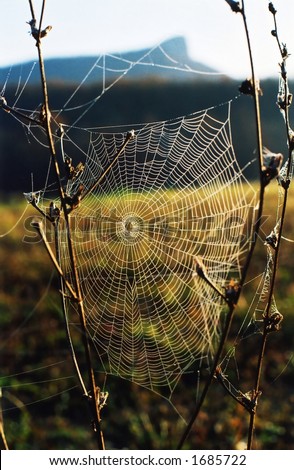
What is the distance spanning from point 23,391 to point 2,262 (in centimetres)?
249

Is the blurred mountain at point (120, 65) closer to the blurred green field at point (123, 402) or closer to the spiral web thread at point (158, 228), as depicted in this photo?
the spiral web thread at point (158, 228)

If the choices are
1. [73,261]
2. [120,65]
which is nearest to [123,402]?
[120,65]

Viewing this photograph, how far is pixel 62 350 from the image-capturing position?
427 cm

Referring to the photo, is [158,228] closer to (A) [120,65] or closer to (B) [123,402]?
(A) [120,65]

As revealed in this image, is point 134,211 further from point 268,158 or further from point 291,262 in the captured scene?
point 291,262

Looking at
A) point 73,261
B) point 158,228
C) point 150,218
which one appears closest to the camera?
point 73,261

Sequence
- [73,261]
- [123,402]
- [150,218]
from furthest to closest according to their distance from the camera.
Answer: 1. [123,402]
2. [150,218]
3. [73,261]

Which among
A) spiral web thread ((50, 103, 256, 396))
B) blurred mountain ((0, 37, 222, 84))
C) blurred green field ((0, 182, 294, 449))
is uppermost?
blurred mountain ((0, 37, 222, 84))

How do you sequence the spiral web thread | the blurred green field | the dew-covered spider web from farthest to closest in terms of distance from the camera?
the blurred green field → the spiral web thread → the dew-covered spider web

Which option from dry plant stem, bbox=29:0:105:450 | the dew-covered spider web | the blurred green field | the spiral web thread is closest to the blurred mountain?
the dew-covered spider web

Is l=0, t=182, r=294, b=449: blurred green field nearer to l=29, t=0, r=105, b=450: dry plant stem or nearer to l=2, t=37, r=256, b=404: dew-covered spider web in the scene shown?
l=2, t=37, r=256, b=404: dew-covered spider web

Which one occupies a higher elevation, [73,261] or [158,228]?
[73,261]

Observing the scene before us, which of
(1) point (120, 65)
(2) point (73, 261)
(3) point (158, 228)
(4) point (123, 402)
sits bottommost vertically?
(4) point (123, 402)
